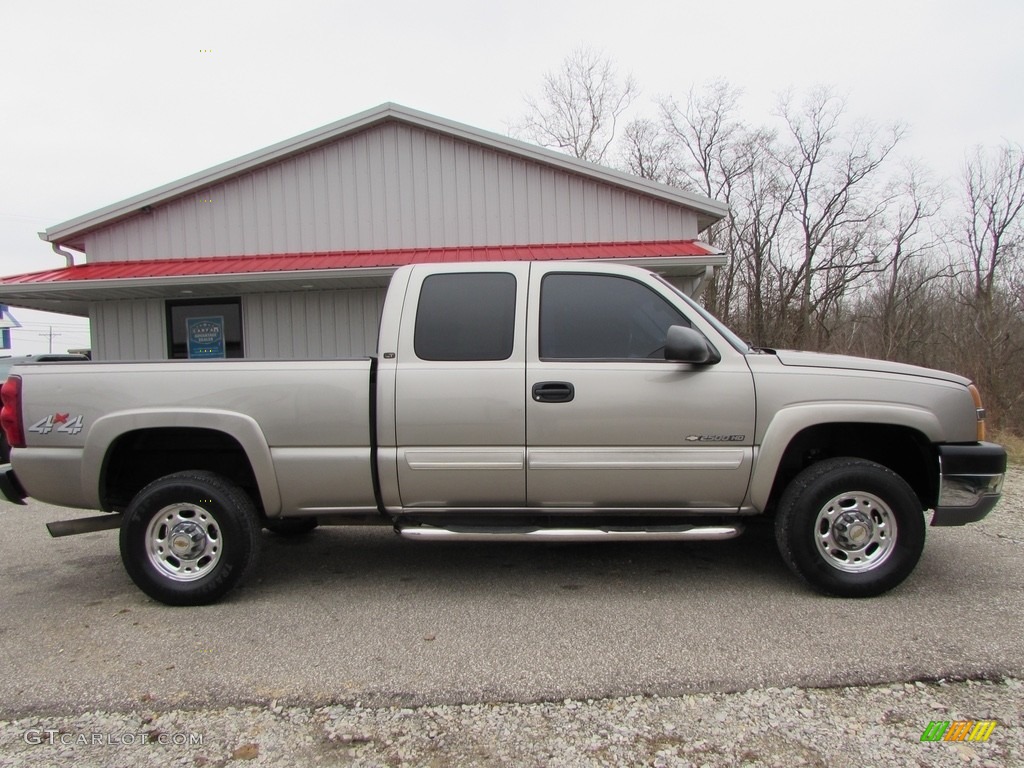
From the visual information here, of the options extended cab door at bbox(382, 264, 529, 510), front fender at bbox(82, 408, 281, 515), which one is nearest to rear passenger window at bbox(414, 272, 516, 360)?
extended cab door at bbox(382, 264, 529, 510)

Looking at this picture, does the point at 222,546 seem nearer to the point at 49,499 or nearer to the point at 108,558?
the point at 49,499

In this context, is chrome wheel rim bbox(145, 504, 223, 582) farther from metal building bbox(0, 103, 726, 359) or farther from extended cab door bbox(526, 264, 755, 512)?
metal building bbox(0, 103, 726, 359)

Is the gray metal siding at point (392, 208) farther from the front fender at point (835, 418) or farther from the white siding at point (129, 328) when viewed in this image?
the front fender at point (835, 418)

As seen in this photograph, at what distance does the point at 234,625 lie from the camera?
3.40 meters

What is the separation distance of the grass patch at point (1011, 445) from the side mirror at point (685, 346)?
791cm

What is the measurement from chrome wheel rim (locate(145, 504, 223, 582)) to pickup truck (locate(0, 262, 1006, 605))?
0.01m

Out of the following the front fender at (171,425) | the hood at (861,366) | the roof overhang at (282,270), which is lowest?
the front fender at (171,425)

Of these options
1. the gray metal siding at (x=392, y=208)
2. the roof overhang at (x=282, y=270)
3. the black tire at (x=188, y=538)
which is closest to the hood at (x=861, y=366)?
the black tire at (x=188, y=538)

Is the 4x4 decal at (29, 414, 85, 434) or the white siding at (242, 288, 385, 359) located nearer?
the 4x4 decal at (29, 414, 85, 434)

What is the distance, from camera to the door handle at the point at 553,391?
11.5ft

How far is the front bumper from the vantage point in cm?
342

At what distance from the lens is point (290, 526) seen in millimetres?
4738

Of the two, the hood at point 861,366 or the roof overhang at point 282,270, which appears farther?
the roof overhang at point 282,270

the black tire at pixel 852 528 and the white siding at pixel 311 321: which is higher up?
the white siding at pixel 311 321
